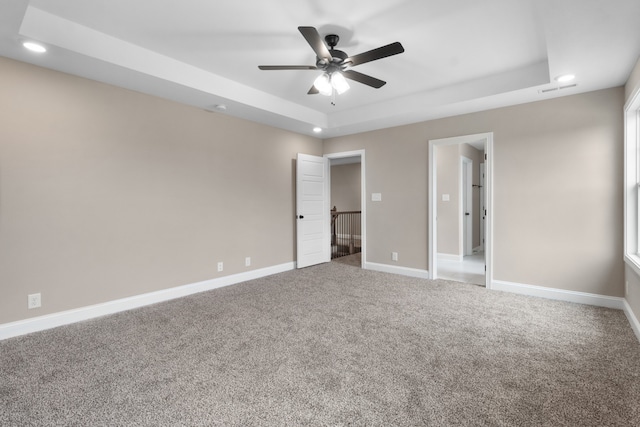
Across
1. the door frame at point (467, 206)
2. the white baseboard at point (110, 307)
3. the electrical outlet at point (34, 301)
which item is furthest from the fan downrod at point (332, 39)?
the door frame at point (467, 206)

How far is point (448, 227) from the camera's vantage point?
20.9ft

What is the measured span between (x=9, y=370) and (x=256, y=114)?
3.63 meters

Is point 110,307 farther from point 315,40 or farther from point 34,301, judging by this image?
point 315,40

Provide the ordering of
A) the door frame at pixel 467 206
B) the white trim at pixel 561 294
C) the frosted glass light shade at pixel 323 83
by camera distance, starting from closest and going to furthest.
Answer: the frosted glass light shade at pixel 323 83, the white trim at pixel 561 294, the door frame at pixel 467 206

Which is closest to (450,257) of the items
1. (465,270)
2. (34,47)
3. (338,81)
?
(465,270)

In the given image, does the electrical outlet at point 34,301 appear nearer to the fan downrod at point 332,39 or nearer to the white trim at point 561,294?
the fan downrod at point 332,39

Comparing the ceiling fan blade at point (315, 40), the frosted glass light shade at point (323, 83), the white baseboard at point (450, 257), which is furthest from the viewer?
the white baseboard at point (450, 257)

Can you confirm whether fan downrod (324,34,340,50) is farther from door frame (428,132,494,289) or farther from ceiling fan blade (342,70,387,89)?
door frame (428,132,494,289)

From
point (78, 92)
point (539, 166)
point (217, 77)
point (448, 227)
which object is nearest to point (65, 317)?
point (78, 92)

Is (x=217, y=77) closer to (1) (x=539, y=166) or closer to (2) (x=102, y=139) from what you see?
(2) (x=102, y=139)

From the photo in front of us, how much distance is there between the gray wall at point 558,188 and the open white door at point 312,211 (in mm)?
2154

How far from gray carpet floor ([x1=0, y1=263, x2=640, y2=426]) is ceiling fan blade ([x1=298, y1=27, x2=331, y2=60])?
2.39 meters

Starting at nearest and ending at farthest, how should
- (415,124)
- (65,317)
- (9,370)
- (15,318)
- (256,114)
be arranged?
(9,370)
(15,318)
(65,317)
(256,114)
(415,124)

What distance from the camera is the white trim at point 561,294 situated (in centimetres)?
335
